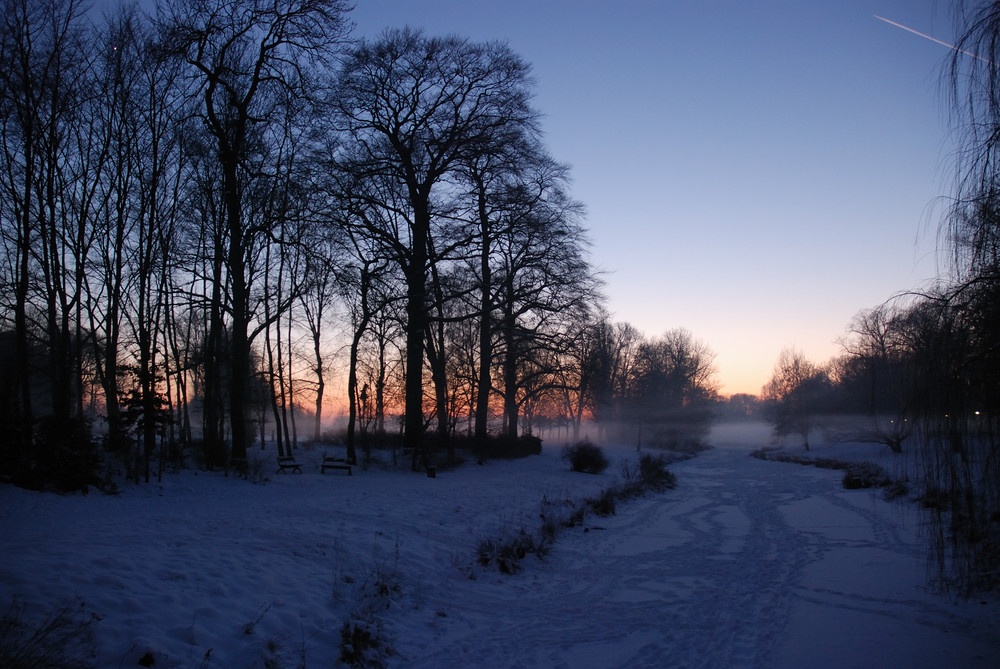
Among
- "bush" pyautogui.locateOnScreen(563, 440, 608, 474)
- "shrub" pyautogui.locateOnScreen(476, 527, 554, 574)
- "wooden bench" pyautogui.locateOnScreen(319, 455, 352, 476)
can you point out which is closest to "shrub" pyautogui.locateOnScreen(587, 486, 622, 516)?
"shrub" pyautogui.locateOnScreen(476, 527, 554, 574)

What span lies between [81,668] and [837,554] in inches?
485

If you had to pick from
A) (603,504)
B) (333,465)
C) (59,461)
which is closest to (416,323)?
(333,465)

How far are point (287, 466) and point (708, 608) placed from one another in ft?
44.9

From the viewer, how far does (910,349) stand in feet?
19.8

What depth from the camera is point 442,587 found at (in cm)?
865

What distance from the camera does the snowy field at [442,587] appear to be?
5.76 metres

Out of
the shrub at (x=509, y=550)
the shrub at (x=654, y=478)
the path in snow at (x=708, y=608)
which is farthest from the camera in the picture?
the shrub at (x=654, y=478)

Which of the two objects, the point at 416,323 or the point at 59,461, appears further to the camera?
the point at 416,323

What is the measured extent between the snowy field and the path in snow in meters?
0.04

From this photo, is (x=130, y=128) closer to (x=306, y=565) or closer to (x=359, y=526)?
(x=359, y=526)

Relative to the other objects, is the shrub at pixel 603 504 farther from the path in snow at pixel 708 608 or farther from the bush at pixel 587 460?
the bush at pixel 587 460

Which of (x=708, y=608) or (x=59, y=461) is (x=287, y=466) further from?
(x=708, y=608)

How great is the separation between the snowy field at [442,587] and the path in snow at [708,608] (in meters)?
0.04

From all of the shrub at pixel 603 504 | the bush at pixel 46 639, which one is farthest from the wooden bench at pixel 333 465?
the bush at pixel 46 639
